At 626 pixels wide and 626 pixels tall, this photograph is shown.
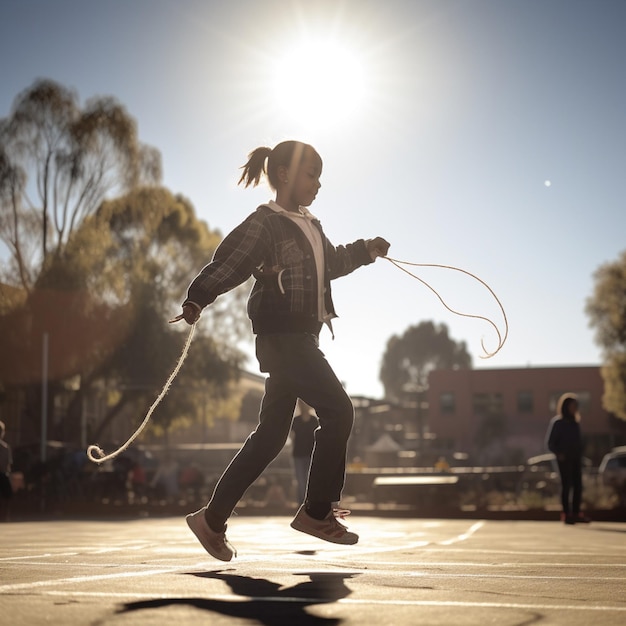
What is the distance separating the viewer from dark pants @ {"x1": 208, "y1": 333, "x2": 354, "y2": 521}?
182 inches

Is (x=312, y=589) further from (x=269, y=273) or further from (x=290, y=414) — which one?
(x=269, y=273)

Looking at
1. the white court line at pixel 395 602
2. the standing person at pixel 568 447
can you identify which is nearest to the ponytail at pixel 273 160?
the white court line at pixel 395 602

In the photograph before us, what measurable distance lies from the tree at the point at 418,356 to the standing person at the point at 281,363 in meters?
136

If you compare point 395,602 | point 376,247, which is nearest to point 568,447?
point 376,247

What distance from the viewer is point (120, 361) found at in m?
34.4

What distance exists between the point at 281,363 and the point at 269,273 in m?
0.42

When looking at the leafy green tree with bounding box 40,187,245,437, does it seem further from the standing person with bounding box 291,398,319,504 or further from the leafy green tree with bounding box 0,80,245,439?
the standing person with bounding box 291,398,319,504

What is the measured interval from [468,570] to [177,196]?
39.7m

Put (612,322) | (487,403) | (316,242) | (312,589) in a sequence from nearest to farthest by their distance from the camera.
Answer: (312,589)
(316,242)
(612,322)
(487,403)

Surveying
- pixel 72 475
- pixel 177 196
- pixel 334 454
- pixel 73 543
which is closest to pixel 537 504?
pixel 72 475

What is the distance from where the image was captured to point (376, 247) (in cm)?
528

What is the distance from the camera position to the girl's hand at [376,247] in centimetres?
527

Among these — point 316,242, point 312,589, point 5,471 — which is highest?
point 316,242

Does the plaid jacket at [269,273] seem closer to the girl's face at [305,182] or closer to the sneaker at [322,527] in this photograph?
the girl's face at [305,182]
